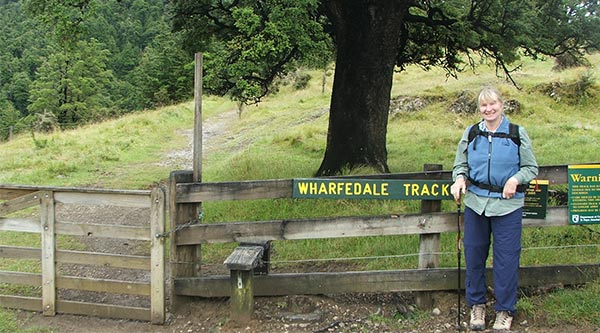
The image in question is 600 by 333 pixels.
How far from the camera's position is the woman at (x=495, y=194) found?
14.8 feet

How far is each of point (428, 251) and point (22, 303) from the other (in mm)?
4353

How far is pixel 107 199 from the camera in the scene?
219 inches

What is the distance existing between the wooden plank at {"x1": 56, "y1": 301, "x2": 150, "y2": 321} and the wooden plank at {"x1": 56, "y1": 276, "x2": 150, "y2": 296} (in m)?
0.17

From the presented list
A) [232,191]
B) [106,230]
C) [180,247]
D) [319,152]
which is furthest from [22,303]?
[319,152]

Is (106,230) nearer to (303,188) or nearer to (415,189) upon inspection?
(303,188)

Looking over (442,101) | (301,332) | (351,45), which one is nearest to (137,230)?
(301,332)

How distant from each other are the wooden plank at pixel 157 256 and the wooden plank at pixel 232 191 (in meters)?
0.20

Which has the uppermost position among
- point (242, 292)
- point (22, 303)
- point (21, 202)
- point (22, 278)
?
point (21, 202)

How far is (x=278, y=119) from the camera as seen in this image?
28.2 metres

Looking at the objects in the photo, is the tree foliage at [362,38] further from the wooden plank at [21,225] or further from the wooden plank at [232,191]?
the wooden plank at [21,225]

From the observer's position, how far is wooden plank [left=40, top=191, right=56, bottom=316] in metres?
5.66

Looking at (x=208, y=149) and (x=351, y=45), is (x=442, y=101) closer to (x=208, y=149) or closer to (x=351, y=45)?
(x=208, y=149)

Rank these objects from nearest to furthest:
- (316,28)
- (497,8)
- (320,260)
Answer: (320,260) < (316,28) < (497,8)

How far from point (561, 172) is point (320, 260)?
105 inches
